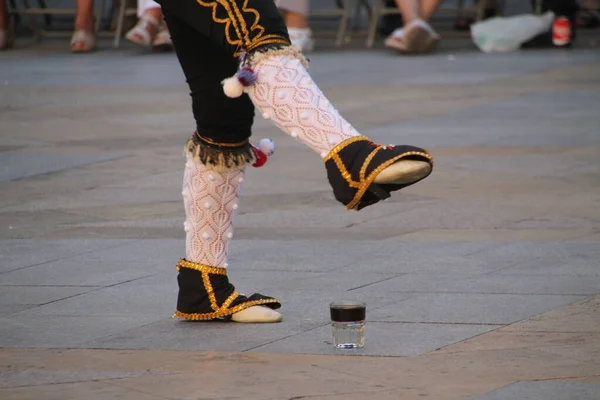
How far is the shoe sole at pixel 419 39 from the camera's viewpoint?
1486 cm

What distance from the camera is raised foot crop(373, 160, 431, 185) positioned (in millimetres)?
3717

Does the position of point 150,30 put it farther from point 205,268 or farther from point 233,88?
point 233,88

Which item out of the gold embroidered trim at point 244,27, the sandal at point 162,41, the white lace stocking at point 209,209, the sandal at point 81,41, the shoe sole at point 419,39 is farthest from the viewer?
the sandal at point 81,41

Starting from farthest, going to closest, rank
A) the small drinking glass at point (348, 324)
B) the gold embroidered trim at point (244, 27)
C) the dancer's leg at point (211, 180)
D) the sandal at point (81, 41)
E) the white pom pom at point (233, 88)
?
the sandal at point (81, 41)
the dancer's leg at point (211, 180)
the small drinking glass at point (348, 324)
the gold embroidered trim at point (244, 27)
the white pom pom at point (233, 88)

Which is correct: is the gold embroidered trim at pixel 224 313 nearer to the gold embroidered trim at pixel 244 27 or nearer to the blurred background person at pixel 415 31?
the gold embroidered trim at pixel 244 27

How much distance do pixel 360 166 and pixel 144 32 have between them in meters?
12.0

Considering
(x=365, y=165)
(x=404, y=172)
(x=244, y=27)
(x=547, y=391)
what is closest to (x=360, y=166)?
(x=365, y=165)

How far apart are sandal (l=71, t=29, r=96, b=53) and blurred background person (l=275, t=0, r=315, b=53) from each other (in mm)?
2641

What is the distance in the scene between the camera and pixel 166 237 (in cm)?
635

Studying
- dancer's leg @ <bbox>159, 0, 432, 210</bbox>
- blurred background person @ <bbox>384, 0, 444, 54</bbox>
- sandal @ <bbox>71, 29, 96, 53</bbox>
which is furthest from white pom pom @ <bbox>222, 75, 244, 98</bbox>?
sandal @ <bbox>71, 29, 96, 53</bbox>

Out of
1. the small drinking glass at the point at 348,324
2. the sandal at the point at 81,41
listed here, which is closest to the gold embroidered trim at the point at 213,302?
the small drinking glass at the point at 348,324

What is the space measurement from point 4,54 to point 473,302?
1240cm

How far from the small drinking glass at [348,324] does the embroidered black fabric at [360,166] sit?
0.40 m

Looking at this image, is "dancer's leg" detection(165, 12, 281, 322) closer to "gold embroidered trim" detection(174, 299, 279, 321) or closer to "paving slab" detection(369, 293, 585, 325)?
"gold embroidered trim" detection(174, 299, 279, 321)
